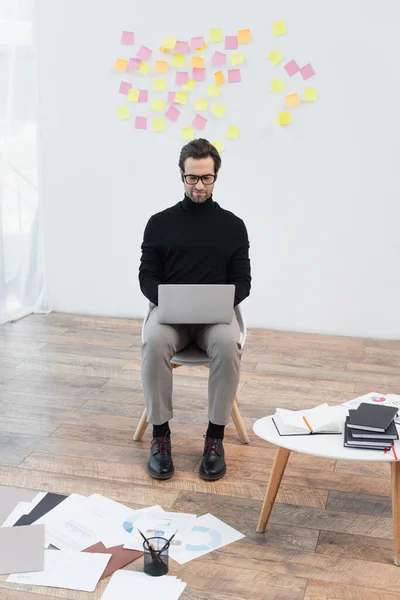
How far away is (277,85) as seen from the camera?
13.0ft

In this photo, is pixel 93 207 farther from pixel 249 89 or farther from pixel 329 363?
pixel 329 363

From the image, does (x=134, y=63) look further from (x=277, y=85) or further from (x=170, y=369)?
(x=170, y=369)

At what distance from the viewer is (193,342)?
2697mm

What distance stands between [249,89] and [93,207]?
1101mm

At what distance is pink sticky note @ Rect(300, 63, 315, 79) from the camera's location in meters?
3.90

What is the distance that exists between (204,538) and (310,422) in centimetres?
45

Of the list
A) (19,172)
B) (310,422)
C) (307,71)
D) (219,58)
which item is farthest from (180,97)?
(310,422)

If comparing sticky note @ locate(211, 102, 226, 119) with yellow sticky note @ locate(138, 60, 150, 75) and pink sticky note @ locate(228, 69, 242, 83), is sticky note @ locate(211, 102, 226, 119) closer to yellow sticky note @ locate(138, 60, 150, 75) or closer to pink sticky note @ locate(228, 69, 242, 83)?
pink sticky note @ locate(228, 69, 242, 83)

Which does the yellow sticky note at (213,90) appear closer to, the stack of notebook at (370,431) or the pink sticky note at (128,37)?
the pink sticky note at (128,37)

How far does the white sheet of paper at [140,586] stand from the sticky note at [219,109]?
2685 millimetres

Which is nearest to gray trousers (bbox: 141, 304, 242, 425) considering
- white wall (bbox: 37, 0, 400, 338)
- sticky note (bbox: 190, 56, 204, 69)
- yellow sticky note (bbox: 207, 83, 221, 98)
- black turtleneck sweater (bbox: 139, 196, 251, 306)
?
black turtleneck sweater (bbox: 139, 196, 251, 306)

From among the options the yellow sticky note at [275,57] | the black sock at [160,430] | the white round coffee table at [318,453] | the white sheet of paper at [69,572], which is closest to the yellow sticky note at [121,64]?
the yellow sticky note at [275,57]

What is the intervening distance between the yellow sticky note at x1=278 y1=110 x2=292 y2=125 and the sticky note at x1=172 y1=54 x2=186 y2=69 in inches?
23.3

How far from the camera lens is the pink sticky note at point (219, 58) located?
3988 mm
